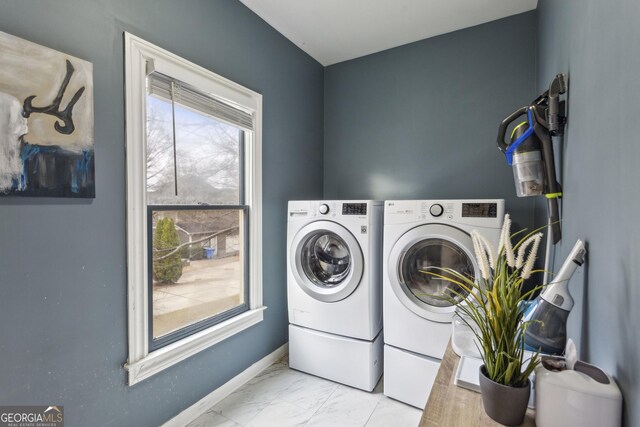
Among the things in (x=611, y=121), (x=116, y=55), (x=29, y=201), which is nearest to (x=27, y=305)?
(x=29, y=201)

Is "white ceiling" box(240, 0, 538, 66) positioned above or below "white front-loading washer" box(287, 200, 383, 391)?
above

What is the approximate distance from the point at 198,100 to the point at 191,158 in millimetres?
342

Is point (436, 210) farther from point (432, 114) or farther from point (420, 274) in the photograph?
point (432, 114)

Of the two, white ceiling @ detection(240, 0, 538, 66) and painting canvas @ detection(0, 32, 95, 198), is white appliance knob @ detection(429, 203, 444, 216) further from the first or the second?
painting canvas @ detection(0, 32, 95, 198)

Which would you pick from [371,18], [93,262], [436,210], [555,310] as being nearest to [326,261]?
[436,210]

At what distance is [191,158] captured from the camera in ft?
5.92

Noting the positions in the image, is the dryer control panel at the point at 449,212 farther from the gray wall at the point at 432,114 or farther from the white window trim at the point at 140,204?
the white window trim at the point at 140,204

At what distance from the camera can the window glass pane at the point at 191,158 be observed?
1.61m

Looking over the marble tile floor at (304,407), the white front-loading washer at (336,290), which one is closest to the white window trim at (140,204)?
the marble tile floor at (304,407)

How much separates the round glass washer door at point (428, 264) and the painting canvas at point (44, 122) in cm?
167

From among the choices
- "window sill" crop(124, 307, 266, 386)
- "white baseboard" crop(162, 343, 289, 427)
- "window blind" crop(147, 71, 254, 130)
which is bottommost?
"white baseboard" crop(162, 343, 289, 427)

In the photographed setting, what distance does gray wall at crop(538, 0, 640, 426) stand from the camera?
0.62 m

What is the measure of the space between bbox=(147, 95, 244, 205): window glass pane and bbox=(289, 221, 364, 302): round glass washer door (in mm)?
584

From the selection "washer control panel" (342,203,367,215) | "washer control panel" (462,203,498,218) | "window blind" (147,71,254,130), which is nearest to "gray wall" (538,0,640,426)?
"washer control panel" (462,203,498,218)
